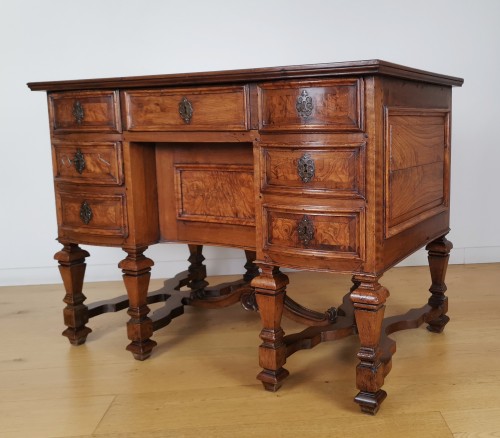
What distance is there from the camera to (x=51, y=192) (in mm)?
3666

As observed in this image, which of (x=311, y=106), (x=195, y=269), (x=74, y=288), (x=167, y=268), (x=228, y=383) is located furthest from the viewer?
(x=167, y=268)

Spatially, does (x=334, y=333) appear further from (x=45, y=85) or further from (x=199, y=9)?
(x=199, y=9)

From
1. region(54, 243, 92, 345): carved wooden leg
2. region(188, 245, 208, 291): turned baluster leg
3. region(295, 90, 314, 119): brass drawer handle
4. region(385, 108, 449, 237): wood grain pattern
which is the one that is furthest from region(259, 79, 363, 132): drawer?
region(188, 245, 208, 291): turned baluster leg

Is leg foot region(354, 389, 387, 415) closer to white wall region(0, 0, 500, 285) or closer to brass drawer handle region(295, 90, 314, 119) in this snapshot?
brass drawer handle region(295, 90, 314, 119)

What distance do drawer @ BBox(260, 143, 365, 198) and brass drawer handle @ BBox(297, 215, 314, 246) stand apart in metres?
0.09

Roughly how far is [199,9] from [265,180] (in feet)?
6.00

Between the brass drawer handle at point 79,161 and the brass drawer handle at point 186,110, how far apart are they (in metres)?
0.45

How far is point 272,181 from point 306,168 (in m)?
0.13

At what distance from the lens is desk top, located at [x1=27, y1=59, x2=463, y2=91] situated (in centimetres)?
178

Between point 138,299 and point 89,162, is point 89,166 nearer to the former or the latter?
point 89,162

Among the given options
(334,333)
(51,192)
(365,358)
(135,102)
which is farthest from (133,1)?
(365,358)

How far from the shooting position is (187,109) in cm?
216

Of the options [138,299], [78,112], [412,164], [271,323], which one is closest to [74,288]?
[138,299]

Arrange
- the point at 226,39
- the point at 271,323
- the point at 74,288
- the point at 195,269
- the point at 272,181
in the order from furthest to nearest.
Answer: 1. the point at 226,39
2. the point at 195,269
3. the point at 74,288
4. the point at 271,323
5. the point at 272,181
